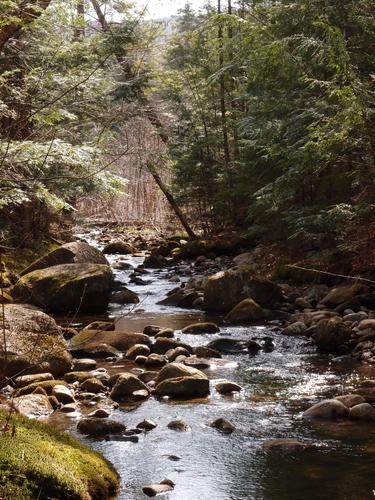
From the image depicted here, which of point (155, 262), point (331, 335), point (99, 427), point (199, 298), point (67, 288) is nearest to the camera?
point (99, 427)

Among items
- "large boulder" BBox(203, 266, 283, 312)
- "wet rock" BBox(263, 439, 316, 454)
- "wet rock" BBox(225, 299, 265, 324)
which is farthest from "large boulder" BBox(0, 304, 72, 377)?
"large boulder" BBox(203, 266, 283, 312)

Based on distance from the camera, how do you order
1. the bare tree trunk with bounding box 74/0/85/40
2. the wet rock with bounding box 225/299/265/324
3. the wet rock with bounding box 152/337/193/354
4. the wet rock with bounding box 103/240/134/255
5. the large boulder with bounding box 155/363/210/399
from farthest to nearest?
the wet rock with bounding box 103/240/134/255 → the wet rock with bounding box 225/299/265/324 → the wet rock with bounding box 152/337/193/354 → the bare tree trunk with bounding box 74/0/85/40 → the large boulder with bounding box 155/363/210/399

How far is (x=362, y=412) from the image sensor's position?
228 inches

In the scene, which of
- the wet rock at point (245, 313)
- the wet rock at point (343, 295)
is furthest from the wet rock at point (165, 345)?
the wet rock at point (343, 295)

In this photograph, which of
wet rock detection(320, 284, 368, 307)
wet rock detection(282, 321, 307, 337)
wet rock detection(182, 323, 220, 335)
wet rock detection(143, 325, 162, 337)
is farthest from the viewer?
wet rock detection(320, 284, 368, 307)

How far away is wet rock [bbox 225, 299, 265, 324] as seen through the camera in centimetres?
1052

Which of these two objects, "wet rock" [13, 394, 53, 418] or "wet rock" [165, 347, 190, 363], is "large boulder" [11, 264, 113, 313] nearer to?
"wet rock" [165, 347, 190, 363]

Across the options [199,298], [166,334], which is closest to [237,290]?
[199,298]

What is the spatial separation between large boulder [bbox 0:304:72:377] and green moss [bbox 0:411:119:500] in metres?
2.64

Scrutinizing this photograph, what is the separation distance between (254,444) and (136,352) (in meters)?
3.31

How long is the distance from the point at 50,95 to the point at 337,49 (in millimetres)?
4045

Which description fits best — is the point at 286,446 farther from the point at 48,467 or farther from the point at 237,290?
the point at 237,290

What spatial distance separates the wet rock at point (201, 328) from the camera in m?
9.63

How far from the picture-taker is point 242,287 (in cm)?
1139
